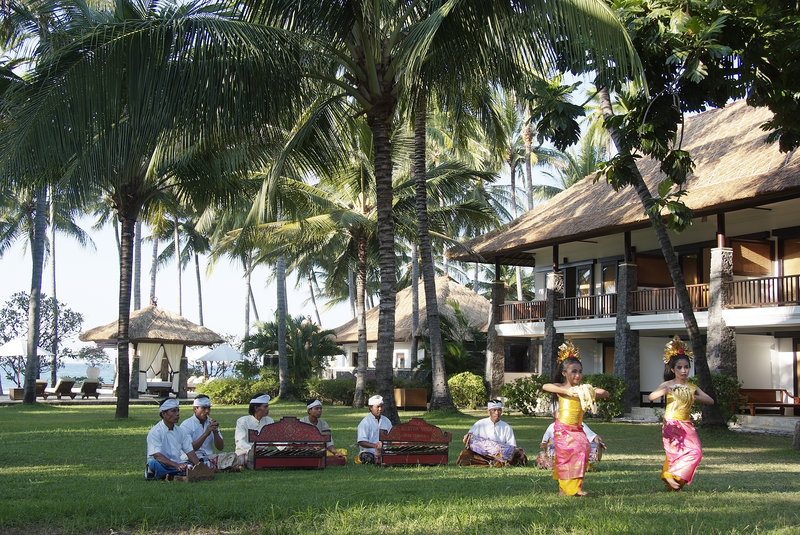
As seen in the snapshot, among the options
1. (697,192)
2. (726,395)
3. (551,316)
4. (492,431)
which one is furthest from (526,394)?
(492,431)

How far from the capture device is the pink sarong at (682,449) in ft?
24.4

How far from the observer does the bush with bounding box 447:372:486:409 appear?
84.5 feet

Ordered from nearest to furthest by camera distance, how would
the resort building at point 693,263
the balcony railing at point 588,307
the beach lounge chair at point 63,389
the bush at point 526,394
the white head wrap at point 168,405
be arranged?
the white head wrap at point 168,405
the resort building at point 693,263
the bush at point 526,394
the balcony railing at point 588,307
the beach lounge chair at point 63,389

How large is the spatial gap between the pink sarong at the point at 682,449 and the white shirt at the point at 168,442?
16.5ft

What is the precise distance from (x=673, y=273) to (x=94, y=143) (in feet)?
36.0

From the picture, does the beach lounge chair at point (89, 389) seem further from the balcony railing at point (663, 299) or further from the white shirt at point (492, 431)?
the white shirt at point (492, 431)

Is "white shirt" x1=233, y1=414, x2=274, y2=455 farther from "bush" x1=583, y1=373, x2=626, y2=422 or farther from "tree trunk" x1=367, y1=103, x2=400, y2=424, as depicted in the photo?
"bush" x1=583, y1=373, x2=626, y2=422

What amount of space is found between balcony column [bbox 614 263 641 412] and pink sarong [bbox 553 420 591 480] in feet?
50.3

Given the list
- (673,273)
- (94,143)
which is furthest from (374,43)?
(673,273)

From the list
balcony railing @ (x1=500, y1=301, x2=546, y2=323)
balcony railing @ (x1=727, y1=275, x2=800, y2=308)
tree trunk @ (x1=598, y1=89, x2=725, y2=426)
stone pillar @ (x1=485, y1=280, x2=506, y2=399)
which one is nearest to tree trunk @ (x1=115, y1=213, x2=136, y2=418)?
tree trunk @ (x1=598, y1=89, x2=725, y2=426)

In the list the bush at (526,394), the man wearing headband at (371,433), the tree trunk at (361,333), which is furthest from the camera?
the tree trunk at (361,333)

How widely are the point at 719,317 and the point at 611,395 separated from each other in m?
3.33

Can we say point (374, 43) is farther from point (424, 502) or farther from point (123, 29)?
point (424, 502)

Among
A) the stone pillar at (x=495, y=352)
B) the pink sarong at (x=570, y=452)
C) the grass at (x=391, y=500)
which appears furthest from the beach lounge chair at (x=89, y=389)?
the pink sarong at (x=570, y=452)
